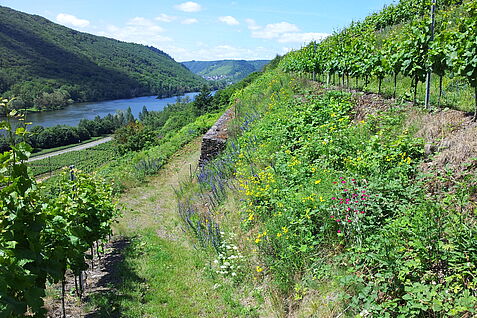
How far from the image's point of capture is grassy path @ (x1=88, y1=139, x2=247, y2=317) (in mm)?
4934

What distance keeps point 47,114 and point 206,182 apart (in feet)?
542

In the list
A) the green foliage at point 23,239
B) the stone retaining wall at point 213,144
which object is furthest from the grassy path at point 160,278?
the stone retaining wall at point 213,144

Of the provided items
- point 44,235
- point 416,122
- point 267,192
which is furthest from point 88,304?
point 416,122

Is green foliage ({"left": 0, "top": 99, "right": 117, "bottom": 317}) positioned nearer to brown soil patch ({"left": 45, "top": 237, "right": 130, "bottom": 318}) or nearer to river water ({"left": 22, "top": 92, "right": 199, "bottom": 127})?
brown soil patch ({"left": 45, "top": 237, "right": 130, "bottom": 318})

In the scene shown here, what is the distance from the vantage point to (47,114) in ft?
482

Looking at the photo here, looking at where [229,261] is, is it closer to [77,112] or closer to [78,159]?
[78,159]

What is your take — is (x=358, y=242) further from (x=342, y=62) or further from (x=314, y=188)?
(x=342, y=62)

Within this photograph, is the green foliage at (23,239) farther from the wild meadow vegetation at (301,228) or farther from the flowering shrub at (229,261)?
the flowering shrub at (229,261)

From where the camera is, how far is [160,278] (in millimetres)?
6051

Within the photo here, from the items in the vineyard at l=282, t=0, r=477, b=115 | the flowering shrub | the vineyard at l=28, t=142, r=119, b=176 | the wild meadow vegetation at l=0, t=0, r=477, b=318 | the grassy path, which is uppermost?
the vineyard at l=282, t=0, r=477, b=115

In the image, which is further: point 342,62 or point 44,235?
point 342,62

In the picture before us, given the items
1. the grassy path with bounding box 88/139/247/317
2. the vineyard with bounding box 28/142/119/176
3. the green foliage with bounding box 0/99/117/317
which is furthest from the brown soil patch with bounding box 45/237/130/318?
the vineyard with bounding box 28/142/119/176

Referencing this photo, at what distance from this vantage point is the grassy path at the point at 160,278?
16.2 ft

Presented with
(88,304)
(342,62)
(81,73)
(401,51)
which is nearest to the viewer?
(88,304)
